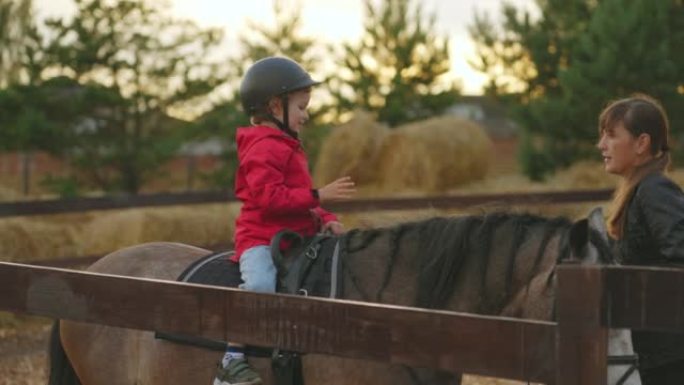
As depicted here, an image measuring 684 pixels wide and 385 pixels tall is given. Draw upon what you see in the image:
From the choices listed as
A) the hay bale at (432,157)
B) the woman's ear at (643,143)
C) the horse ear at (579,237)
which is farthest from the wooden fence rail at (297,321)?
the hay bale at (432,157)

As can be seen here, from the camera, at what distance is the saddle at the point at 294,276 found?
13.9 feet

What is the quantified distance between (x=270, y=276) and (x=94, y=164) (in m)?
16.4

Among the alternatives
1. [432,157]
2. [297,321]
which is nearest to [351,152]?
[432,157]

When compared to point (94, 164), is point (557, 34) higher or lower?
higher

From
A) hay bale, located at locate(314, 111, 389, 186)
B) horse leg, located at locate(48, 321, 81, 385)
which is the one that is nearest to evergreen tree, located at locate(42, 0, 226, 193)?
hay bale, located at locate(314, 111, 389, 186)

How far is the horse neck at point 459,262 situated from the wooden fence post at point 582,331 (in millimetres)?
762

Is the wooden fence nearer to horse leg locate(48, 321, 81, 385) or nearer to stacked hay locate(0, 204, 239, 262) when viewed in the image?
horse leg locate(48, 321, 81, 385)

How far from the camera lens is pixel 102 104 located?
19.9 metres

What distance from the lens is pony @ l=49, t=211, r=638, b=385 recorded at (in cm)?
389

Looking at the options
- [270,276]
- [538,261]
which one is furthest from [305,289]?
[538,261]

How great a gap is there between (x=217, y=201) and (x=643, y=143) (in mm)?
7872

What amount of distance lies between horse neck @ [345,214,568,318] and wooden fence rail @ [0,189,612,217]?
5.76 meters

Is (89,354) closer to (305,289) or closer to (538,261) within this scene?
(305,289)

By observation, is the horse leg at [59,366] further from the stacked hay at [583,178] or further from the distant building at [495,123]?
the distant building at [495,123]
